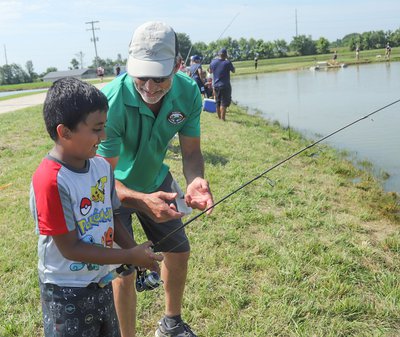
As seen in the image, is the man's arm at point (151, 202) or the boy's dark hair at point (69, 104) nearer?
the boy's dark hair at point (69, 104)

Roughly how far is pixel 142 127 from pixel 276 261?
5.71 ft

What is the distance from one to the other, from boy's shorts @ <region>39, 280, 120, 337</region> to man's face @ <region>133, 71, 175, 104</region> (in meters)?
0.92

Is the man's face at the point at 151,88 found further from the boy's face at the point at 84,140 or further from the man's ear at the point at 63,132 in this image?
the man's ear at the point at 63,132

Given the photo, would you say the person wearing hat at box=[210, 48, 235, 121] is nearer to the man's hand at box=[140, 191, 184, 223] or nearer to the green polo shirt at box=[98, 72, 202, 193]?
the green polo shirt at box=[98, 72, 202, 193]

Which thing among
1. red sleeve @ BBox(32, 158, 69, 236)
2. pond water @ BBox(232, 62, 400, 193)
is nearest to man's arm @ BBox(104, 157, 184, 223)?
red sleeve @ BBox(32, 158, 69, 236)

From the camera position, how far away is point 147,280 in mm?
2158

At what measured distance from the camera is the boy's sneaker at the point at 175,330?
255cm

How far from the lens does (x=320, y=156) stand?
24.4ft

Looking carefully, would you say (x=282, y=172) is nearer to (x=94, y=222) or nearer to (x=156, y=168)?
(x=156, y=168)

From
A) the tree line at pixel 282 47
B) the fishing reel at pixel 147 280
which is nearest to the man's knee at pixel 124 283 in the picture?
the fishing reel at pixel 147 280

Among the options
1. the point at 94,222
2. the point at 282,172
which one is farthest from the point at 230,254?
the point at 282,172

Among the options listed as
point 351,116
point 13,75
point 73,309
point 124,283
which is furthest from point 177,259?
point 13,75

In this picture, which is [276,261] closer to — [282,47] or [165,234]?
[165,234]

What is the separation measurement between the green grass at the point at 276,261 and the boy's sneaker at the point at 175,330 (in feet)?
0.40
